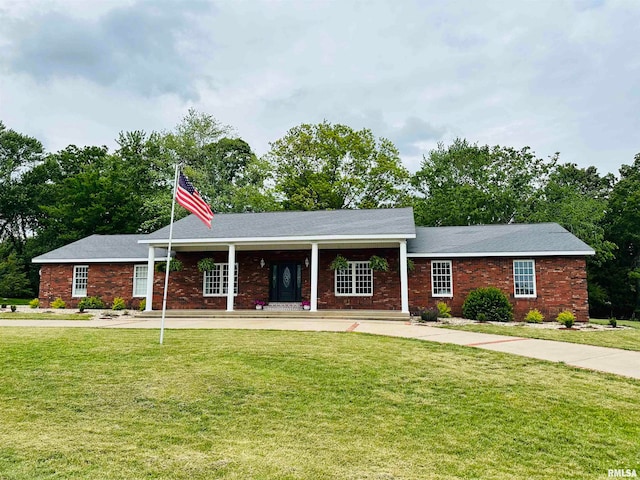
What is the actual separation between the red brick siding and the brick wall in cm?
1354

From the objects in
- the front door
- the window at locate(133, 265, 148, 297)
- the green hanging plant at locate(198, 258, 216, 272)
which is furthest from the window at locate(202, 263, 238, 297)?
the window at locate(133, 265, 148, 297)

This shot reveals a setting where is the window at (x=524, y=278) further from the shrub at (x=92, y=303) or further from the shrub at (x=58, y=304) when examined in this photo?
the shrub at (x=58, y=304)

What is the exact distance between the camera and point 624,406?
5.42 m

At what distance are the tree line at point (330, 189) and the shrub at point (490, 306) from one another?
15864 millimetres

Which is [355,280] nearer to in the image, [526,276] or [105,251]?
[526,276]

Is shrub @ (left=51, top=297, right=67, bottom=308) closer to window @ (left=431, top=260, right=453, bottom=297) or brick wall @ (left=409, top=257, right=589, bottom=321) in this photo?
brick wall @ (left=409, top=257, right=589, bottom=321)

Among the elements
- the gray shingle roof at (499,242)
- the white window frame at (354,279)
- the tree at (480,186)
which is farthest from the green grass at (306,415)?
the tree at (480,186)

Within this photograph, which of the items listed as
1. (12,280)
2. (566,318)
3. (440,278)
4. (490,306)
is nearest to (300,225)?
(440,278)

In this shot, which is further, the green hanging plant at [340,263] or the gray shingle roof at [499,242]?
the green hanging plant at [340,263]

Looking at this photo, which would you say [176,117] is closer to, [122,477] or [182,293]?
[182,293]

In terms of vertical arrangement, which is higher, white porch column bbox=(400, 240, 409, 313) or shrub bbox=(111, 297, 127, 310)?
white porch column bbox=(400, 240, 409, 313)

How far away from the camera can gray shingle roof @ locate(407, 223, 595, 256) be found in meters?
17.3

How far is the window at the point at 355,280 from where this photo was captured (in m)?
19.2

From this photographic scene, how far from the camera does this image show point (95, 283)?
861 inches
